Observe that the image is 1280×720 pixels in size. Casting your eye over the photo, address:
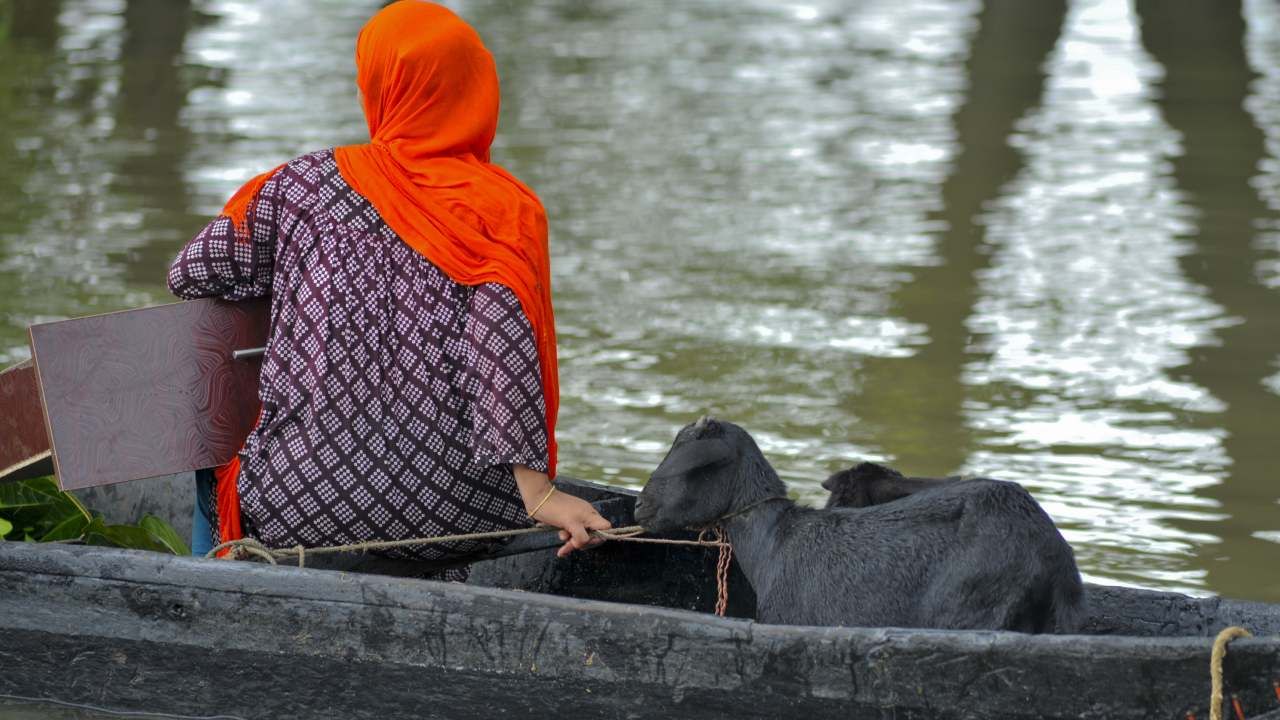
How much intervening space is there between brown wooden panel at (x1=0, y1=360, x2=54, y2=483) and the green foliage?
31 cm

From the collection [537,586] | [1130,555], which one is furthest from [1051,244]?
[537,586]

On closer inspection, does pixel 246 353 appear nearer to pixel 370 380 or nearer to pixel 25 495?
pixel 370 380

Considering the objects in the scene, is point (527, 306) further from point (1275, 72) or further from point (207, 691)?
point (1275, 72)

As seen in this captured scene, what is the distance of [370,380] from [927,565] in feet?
4.77

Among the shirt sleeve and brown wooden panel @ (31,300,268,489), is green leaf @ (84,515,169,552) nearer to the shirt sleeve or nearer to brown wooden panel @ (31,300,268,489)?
brown wooden panel @ (31,300,268,489)

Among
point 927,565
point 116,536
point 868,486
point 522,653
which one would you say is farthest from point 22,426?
point 927,565

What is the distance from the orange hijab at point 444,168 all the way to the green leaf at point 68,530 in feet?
4.09

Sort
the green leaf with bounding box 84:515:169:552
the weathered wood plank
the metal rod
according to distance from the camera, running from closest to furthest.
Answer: the weathered wood plank < the metal rod < the green leaf with bounding box 84:515:169:552

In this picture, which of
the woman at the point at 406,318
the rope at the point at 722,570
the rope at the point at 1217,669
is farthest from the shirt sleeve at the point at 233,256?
the rope at the point at 1217,669

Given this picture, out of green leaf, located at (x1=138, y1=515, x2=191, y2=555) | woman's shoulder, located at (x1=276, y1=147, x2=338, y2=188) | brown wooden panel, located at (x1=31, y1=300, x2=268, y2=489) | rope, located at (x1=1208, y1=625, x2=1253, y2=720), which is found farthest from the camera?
green leaf, located at (x1=138, y1=515, x2=191, y2=555)

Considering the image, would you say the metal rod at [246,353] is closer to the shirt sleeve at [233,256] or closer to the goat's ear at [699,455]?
the shirt sleeve at [233,256]

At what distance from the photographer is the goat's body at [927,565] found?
12.7 feet

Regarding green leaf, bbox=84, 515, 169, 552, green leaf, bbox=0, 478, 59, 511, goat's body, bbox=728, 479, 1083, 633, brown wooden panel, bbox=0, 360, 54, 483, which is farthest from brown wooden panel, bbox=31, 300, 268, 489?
goat's body, bbox=728, 479, 1083, 633

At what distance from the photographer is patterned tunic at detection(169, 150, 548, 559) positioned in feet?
14.1
